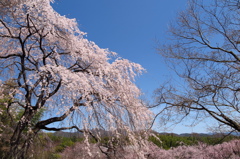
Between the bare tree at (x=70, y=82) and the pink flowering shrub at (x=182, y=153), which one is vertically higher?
the bare tree at (x=70, y=82)

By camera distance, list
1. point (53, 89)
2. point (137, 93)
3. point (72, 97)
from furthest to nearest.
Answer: point (137, 93), point (53, 89), point (72, 97)

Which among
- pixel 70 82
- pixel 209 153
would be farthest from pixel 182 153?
pixel 70 82

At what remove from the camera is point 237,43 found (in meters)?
6.21

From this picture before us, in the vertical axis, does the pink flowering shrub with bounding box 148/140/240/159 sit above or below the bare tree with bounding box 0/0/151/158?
below

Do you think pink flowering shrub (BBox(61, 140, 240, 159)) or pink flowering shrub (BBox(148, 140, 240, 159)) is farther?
A: pink flowering shrub (BBox(148, 140, 240, 159))

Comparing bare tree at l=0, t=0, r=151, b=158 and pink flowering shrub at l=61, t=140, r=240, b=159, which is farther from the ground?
bare tree at l=0, t=0, r=151, b=158

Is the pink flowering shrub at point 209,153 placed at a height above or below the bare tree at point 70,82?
below

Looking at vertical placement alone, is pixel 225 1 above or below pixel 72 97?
above

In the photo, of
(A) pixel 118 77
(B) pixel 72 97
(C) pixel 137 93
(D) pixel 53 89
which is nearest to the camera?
(B) pixel 72 97

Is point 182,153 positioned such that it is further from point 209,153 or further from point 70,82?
point 70,82

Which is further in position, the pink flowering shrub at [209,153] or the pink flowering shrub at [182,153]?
the pink flowering shrub at [209,153]

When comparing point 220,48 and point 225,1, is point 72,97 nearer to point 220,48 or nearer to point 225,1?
point 220,48

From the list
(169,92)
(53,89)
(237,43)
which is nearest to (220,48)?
(237,43)

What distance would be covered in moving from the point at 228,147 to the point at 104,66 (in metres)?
5.24
